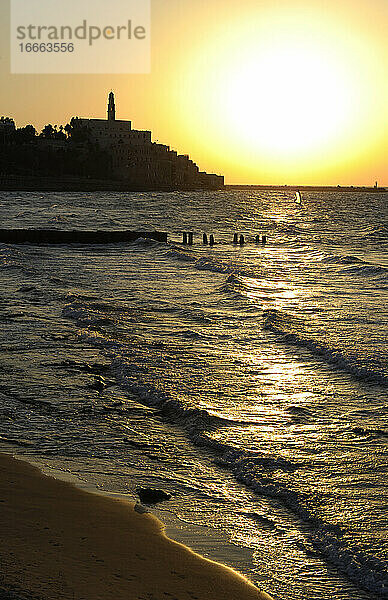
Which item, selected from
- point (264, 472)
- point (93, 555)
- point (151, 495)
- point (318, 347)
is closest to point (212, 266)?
point (318, 347)

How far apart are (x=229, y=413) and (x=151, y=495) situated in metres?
3.07

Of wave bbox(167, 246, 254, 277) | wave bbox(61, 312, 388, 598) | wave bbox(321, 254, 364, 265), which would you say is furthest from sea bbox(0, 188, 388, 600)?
wave bbox(321, 254, 364, 265)

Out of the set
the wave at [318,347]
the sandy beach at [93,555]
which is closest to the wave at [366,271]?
the wave at [318,347]

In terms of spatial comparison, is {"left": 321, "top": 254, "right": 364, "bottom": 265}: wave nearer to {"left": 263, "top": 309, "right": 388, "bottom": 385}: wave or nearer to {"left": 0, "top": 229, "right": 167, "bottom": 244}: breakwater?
{"left": 0, "top": 229, "right": 167, "bottom": 244}: breakwater

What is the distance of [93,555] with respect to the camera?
5426 millimetres

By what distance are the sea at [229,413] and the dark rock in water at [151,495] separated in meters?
0.10

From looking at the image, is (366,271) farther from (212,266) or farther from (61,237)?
(61,237)

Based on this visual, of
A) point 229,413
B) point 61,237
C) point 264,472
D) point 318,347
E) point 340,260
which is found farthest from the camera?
point 61,237

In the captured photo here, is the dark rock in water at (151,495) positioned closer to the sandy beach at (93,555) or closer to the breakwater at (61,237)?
the sandy beach at (93,555)

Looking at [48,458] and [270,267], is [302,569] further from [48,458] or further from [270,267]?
[270,267]

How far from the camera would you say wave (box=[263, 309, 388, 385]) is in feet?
40.5

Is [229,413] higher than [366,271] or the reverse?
the reverse

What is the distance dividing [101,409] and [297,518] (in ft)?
13.2

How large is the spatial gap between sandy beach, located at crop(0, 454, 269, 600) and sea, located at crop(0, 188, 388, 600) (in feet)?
1.12
